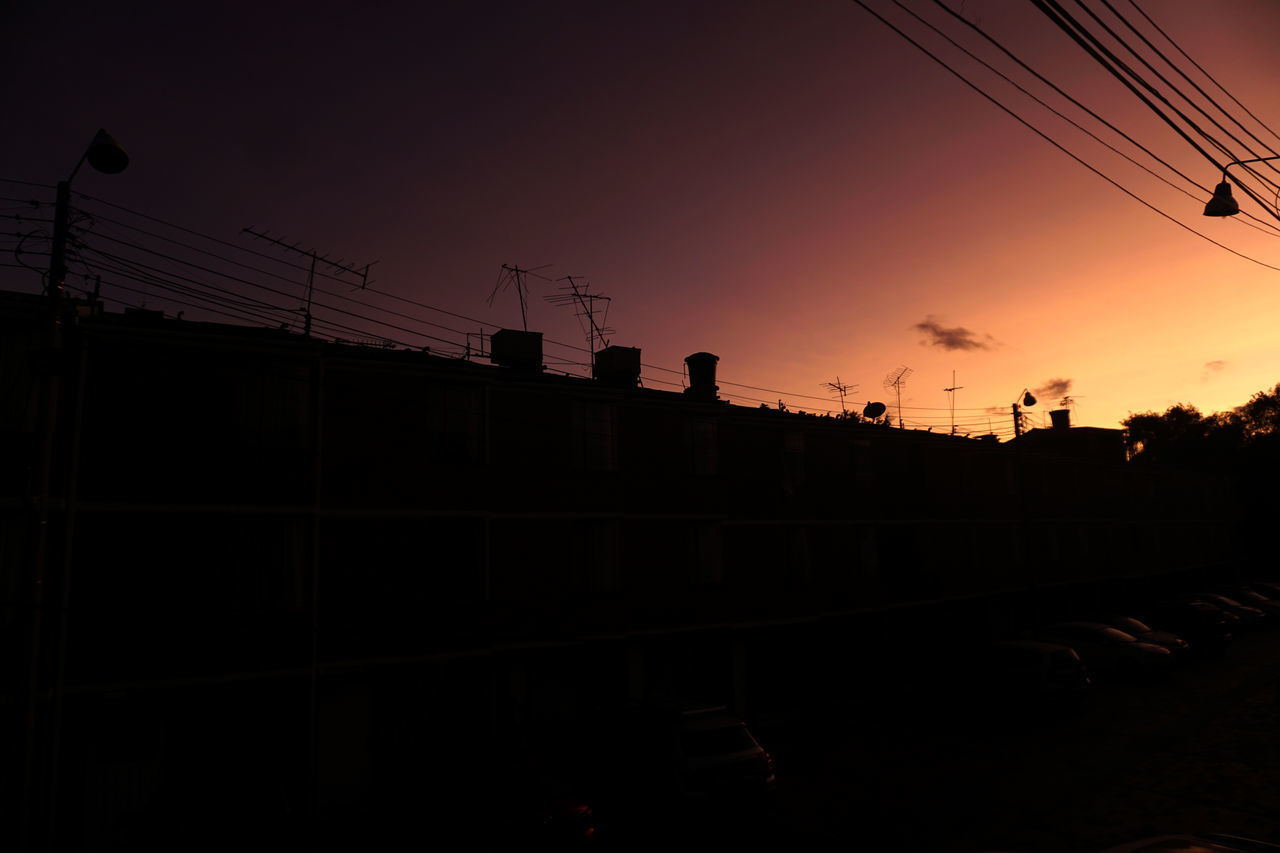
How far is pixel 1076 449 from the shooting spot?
51125 millimetres

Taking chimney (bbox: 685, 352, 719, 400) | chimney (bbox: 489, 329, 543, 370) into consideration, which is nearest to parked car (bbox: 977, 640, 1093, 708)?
chimney (bbox: 685, 352, 719, 400)

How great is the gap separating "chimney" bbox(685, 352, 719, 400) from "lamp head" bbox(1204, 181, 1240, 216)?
54.2 ft

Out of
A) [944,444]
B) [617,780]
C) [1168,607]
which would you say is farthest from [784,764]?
[1168,607]

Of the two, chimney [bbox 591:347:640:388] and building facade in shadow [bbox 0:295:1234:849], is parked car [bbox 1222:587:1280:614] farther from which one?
chimney [bbox 591:347:640:388]

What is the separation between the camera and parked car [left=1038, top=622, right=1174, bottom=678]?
2559cm

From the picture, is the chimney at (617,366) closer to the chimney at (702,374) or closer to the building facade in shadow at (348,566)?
the building facade in shadow at (348,566)

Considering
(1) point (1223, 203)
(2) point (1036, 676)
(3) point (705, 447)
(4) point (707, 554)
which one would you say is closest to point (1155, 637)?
(2) point (1036, 676)

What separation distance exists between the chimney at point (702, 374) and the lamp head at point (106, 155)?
19.0m

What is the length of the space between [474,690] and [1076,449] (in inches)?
1905

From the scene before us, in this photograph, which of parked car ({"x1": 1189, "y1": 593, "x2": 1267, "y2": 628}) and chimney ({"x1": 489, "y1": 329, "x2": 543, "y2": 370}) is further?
parked car ({"x1": 1189, "y1": 593, "x2": 1267, "y2": 628})

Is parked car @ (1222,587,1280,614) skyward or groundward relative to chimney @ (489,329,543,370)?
groundward

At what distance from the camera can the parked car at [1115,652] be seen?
25594 millimetres

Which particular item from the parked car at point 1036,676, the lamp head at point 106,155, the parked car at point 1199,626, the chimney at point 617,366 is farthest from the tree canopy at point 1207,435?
the lamp head at point 106,155

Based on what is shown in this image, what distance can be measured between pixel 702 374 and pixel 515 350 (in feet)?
25.9
